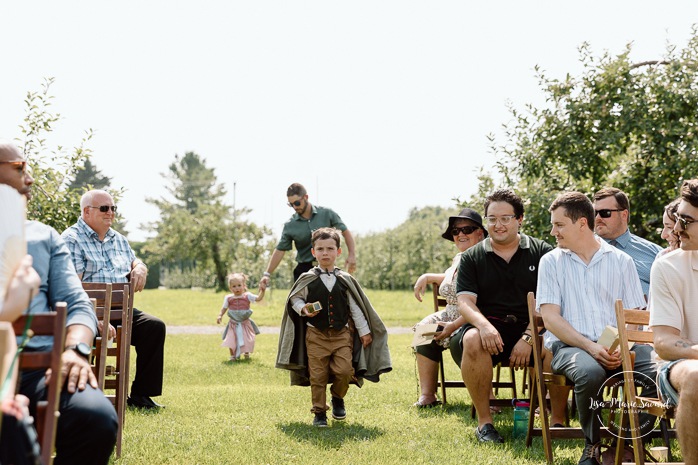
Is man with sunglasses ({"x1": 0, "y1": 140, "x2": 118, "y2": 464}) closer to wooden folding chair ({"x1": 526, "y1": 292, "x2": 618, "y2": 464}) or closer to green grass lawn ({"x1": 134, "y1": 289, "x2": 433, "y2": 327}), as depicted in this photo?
wooden folding chair ({"x1": 526, "y1": 292, "x2": 618, "y2": 464})

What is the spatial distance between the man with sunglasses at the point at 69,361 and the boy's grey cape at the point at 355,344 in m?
3.26

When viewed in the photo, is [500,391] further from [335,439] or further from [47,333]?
[47,333]

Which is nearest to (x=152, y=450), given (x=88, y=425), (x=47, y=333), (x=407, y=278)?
(x=88, y=425)

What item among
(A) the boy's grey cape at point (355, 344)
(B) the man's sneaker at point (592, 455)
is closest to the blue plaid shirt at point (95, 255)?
(A) the boy's grey cape at point (355, 344)

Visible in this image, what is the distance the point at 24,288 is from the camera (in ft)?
9.27

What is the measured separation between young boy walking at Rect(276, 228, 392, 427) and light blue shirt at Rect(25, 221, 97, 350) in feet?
10.2

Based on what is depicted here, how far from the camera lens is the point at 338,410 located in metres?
7.04

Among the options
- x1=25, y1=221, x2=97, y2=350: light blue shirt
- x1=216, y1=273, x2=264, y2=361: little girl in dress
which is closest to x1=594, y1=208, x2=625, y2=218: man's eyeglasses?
x1=25, y1=221, x2=97, y2=350: light blue shirt

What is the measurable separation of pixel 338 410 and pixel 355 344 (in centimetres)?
60

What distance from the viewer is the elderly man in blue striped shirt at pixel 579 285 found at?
546cm

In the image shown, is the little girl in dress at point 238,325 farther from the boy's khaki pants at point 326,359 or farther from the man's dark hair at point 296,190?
the boy's khaki pants at point 326,359

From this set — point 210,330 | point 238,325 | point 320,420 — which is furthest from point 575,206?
point 210,330

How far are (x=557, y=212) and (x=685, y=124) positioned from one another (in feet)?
21.1

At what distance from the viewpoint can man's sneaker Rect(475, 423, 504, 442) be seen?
6008 mm
